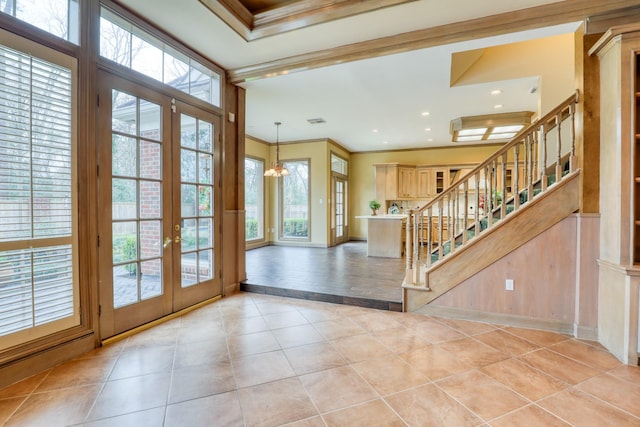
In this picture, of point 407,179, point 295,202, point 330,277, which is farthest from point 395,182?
point 330,277

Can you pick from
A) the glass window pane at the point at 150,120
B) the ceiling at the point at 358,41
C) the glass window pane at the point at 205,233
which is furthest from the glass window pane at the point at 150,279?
the ceiling at the point at 358,41

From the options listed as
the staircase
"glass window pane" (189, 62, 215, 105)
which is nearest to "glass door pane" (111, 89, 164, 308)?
"glass window pane" (189, 62, 215, 105)

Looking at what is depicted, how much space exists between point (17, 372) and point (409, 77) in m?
4.88

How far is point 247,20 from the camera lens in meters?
3.04

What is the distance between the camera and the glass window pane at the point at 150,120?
2.98 m

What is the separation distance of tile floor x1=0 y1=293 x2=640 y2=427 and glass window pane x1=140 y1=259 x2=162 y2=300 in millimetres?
354

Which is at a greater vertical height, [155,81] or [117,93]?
[155,81]

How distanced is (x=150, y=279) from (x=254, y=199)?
5.02 m

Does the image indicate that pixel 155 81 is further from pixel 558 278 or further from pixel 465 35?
pixel 558 278

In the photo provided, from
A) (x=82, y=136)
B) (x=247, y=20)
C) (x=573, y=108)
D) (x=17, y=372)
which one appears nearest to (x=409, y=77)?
(x=573, y=108)

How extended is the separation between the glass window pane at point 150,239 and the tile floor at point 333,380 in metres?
0.76

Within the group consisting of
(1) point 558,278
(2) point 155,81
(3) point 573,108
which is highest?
(2) point 155,81

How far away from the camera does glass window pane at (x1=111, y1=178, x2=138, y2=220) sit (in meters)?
2.75

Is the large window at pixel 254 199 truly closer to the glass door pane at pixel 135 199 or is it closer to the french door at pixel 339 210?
the french door at pixel 339 210
